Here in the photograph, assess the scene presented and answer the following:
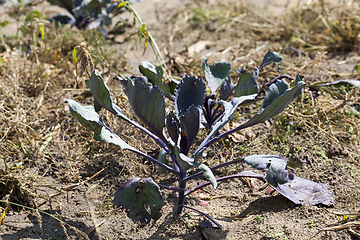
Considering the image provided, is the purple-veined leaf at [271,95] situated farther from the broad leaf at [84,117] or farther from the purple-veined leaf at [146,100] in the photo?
the broad leaf at [84,117]

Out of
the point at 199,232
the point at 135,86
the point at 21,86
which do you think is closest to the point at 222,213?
the point at 199,232

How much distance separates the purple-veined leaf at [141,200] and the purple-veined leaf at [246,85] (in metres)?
0.73

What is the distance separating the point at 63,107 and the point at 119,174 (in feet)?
2.57

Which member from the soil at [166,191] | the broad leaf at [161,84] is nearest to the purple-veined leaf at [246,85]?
the broad leaf at [161,84]

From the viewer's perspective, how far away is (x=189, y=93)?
5.47 ft

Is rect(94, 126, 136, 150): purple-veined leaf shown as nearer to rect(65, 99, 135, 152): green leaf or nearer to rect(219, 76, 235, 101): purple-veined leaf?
rect(65, 99, 135, 152): green leaf

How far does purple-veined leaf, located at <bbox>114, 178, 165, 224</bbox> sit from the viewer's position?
138cm

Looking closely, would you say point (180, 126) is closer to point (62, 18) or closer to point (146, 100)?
point (146, 100)

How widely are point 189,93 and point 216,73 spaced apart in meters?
0.40

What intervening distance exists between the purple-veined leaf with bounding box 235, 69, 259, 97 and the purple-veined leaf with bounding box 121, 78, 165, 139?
20.7 inches

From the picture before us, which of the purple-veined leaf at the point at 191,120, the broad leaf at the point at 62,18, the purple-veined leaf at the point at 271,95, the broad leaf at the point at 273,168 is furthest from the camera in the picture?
the broad leaf at the point at 62,18

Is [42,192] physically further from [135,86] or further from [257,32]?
[257,32]

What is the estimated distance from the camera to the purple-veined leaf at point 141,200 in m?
1.38

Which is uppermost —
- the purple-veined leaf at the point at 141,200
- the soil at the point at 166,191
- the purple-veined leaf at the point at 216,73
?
the purple-veined leaf at the point at 216,73
